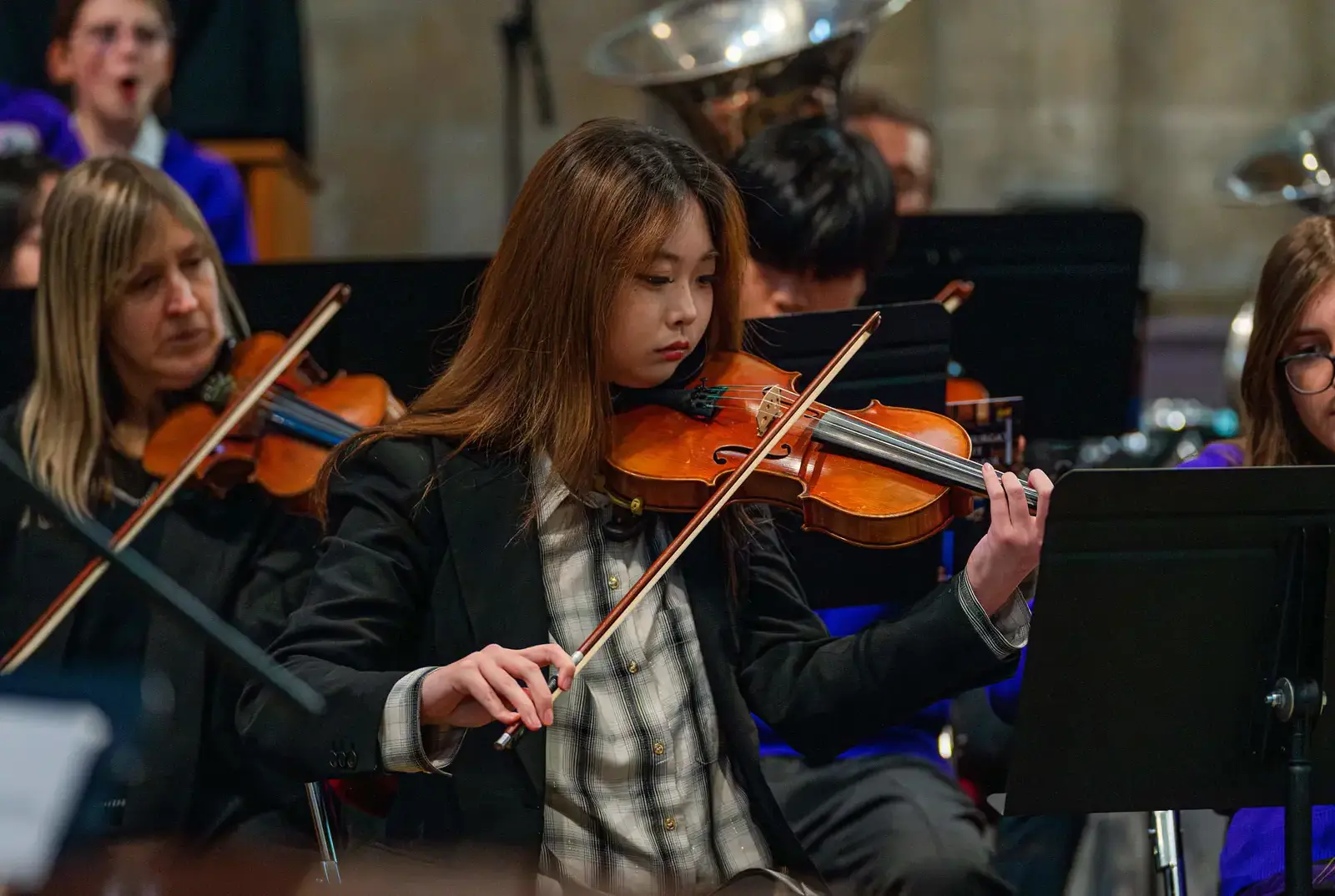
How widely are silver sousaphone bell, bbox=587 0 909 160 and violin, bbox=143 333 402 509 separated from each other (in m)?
1.02

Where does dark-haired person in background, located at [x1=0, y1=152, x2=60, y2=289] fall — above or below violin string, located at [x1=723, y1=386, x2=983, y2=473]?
above

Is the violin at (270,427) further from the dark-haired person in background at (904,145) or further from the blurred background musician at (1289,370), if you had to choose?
the dark-haired person in background at (904,145)

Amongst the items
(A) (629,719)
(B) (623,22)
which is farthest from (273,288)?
(B) (623,22)

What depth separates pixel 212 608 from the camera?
6.27 ft

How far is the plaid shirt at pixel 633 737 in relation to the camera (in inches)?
61.2

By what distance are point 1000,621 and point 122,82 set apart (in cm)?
248

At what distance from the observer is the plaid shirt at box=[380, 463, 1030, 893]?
1.56 metres

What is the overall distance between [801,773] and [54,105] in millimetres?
2373

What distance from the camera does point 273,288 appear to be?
2.08 metres

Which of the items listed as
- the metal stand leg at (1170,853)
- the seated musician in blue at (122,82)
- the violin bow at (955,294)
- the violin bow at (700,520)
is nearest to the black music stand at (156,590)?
the violin bow at (700,520)

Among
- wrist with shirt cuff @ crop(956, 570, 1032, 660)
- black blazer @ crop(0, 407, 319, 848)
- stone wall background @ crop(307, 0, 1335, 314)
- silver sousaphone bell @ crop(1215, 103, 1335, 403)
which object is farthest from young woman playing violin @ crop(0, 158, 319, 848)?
stone wall background @ crop(307, 0, 1335, 314)

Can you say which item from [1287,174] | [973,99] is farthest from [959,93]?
[1287,174]

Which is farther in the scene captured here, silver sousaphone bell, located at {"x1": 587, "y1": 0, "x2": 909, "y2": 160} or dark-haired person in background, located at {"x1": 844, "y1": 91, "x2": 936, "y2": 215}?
dark-haired person in background, located at {"x1": 844, "y1": 91, "x2": 936, "y2": 215}

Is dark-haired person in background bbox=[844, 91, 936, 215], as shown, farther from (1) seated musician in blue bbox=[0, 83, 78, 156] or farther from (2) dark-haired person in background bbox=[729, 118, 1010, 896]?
(1) seated musician in blue bbox=[0, 83, 78, 156]
